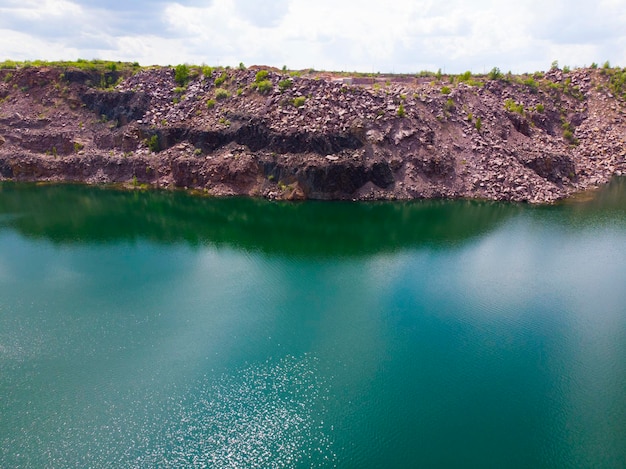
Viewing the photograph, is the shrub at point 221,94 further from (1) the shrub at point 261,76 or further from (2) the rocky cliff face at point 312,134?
(1) the shrub at point 261,76

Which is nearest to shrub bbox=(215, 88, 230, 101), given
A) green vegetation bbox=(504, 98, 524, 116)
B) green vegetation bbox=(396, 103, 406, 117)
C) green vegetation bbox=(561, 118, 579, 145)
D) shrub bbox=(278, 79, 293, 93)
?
shrub bbox=(278, 79, 293, 93)

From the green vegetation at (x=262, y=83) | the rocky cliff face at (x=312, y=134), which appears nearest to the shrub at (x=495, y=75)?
the rocky cliff face at (x=312, y=134)

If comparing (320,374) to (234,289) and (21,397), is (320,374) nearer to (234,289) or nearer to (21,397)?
(234,289)

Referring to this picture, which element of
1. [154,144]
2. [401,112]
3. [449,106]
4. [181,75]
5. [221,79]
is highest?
[181,75]

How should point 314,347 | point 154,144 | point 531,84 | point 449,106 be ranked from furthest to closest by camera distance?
point 531,84 < point 154,144 < point 449,106 < point 314,347

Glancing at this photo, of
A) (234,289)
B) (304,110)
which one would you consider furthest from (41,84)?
(234,289)

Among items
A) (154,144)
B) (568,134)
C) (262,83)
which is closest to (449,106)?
(568,134)

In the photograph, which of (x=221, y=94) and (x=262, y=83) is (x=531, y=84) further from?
(x=221, y=94)
